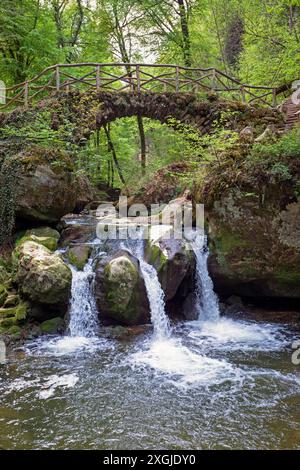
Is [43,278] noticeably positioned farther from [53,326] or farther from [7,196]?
[7,196]

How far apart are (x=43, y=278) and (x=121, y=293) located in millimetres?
1592

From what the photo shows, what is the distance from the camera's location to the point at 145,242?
9.13m

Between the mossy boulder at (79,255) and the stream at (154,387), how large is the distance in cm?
71

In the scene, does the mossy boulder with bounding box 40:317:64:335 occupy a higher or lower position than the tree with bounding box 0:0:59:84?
lower

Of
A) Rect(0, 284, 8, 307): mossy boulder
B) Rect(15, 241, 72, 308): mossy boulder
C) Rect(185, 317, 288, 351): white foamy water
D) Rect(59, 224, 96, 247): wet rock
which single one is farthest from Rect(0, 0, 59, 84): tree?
Rect(185, 317, 288, 351): white foamy water

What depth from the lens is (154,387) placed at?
5297 mm

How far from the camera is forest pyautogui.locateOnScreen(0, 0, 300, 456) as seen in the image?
15.0ft

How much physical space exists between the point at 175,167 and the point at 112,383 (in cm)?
1054

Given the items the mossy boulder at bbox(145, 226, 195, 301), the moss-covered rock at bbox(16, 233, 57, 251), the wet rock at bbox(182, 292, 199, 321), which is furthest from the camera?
the moss-covered rock at bbox(16, 233, 57, 251)

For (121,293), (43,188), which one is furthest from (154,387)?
(43,188)

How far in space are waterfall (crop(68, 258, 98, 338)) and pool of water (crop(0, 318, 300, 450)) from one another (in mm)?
346

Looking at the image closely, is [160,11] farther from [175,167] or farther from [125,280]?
[125,280]

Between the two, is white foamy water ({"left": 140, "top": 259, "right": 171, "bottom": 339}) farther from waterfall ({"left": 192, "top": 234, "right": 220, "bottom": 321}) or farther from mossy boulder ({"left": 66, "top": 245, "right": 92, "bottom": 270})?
mossy boulder ({"left": 66, "top": 245, "right": 92, "bottom": 270})
